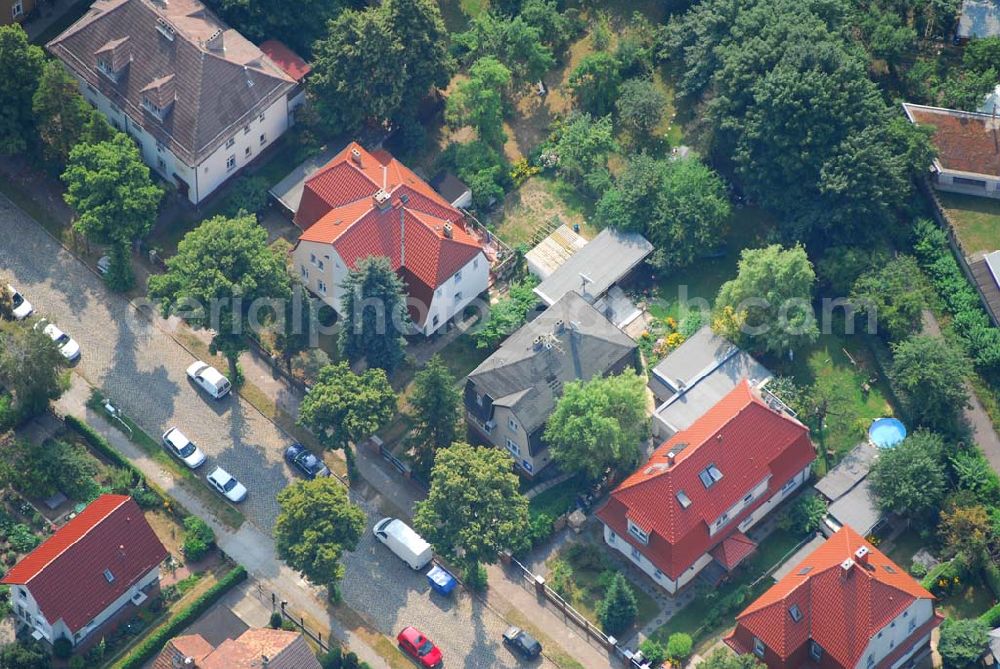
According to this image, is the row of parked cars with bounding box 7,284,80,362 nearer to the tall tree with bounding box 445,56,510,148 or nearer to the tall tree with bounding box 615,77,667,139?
the tall tree with bounding box 445,56,510,148

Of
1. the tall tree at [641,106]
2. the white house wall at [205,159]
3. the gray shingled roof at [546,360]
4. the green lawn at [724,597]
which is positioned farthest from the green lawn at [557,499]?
the white house wall at [205,159]

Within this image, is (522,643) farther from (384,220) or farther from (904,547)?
(384,220)

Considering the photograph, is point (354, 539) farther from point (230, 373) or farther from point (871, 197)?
point (871, 197)

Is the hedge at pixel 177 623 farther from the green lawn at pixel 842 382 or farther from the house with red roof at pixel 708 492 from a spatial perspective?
the green lawn at pixel 842 382

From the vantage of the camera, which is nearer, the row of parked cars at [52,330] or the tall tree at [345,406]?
the tall tree at [345,406]

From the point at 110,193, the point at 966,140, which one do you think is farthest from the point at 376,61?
the point at 966,140

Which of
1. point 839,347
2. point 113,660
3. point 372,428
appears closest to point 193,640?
point 113,660

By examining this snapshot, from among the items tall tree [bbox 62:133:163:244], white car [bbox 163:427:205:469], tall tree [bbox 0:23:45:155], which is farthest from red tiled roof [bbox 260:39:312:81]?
white car [bbox 163:427:205:469]
